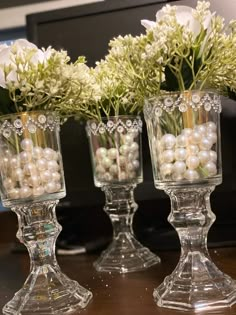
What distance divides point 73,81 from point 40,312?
31 cm

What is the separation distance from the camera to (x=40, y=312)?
24.6 inches

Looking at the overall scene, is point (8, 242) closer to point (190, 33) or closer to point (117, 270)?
point (117, 270)

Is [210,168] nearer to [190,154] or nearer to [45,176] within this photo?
[190,154]

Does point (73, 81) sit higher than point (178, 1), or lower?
lower

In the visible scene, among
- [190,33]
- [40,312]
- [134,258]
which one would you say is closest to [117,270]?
[134,258]

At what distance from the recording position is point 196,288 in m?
0.60

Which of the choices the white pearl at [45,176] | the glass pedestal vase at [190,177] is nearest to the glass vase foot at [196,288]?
the glass pedestal vase at [190,177]

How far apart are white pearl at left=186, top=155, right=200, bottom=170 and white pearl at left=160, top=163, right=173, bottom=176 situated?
0.07 ft

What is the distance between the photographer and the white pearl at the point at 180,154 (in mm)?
594

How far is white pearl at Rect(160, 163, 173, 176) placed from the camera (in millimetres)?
604

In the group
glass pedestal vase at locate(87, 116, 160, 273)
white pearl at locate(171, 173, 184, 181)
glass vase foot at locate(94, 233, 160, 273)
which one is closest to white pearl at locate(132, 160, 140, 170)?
glass pedestal vase at locate(87, 116, 160, 273)

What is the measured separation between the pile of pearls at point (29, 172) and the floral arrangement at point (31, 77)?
0.06 meters

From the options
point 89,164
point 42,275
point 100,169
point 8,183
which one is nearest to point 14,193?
point 8,183

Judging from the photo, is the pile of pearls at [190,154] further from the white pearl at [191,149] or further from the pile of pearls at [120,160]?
the pile of pearls at [120,160]
